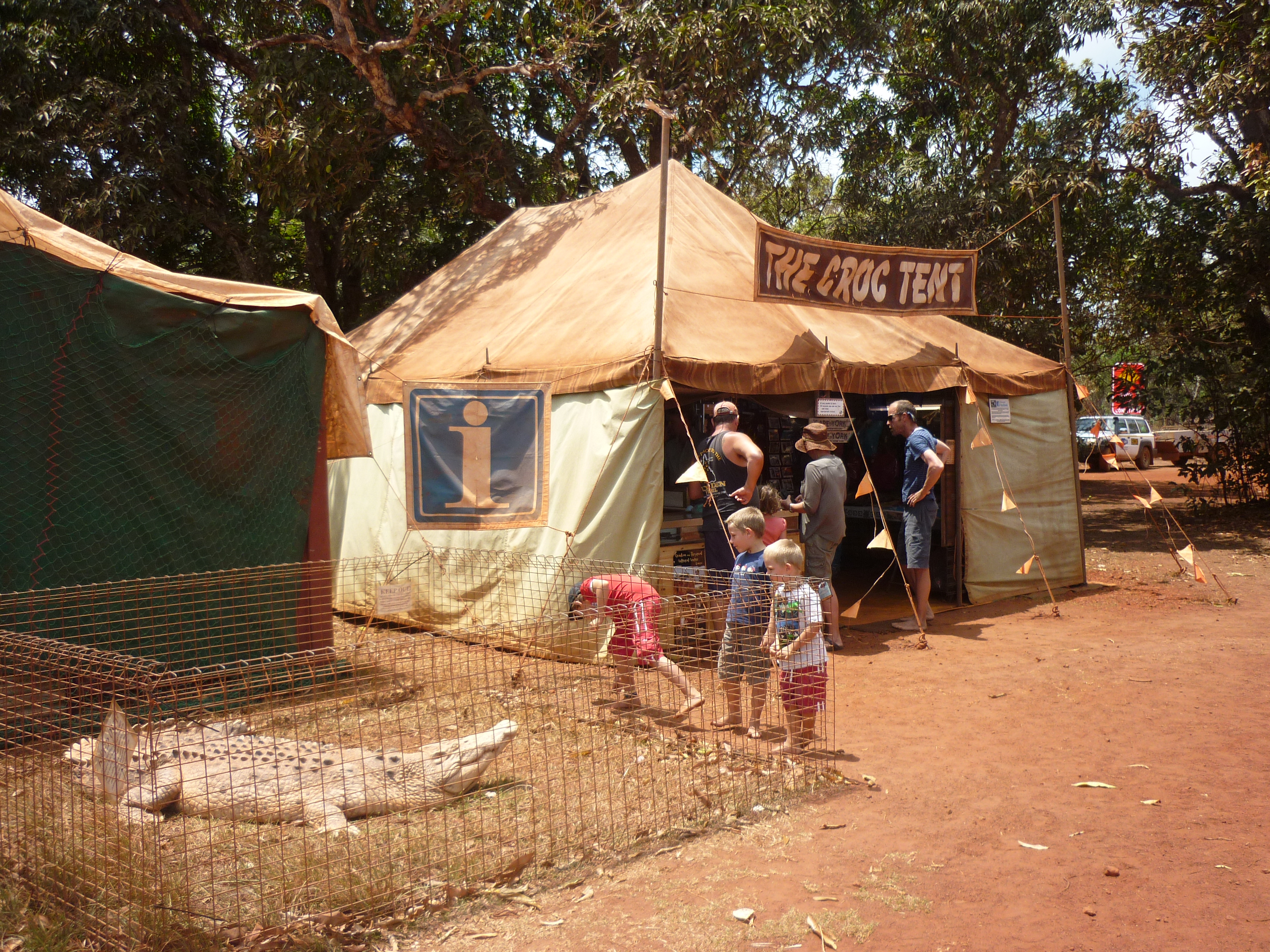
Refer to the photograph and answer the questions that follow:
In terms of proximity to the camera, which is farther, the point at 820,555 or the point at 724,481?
the point at 820,555

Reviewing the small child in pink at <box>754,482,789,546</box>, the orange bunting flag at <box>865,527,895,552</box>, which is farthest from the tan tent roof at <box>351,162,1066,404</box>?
the orange bunting flag at <box>865,527,895,552</box>

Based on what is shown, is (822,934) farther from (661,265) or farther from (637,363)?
(661,265)

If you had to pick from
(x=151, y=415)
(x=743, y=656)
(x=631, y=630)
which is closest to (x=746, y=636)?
(x=743, y=656)

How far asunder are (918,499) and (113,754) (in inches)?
243

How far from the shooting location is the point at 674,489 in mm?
9023

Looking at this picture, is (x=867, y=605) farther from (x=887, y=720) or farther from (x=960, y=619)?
(x=887, y=720)

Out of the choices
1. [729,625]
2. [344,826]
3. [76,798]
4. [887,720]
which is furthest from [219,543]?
[887,720]

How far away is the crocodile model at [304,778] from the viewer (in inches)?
164

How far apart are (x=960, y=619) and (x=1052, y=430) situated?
2.61 m

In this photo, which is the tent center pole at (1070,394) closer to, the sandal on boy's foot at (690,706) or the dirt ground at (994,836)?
the dirt ground at (994,836)

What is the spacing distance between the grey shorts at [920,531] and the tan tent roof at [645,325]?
1.09m

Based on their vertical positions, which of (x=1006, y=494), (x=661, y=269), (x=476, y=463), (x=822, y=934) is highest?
(x=661, y=269)

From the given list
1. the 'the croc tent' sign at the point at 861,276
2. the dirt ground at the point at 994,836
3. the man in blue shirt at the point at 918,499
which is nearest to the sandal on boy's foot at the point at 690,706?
the dirt ground at the point at 994,836

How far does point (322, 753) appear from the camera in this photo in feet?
14.6
